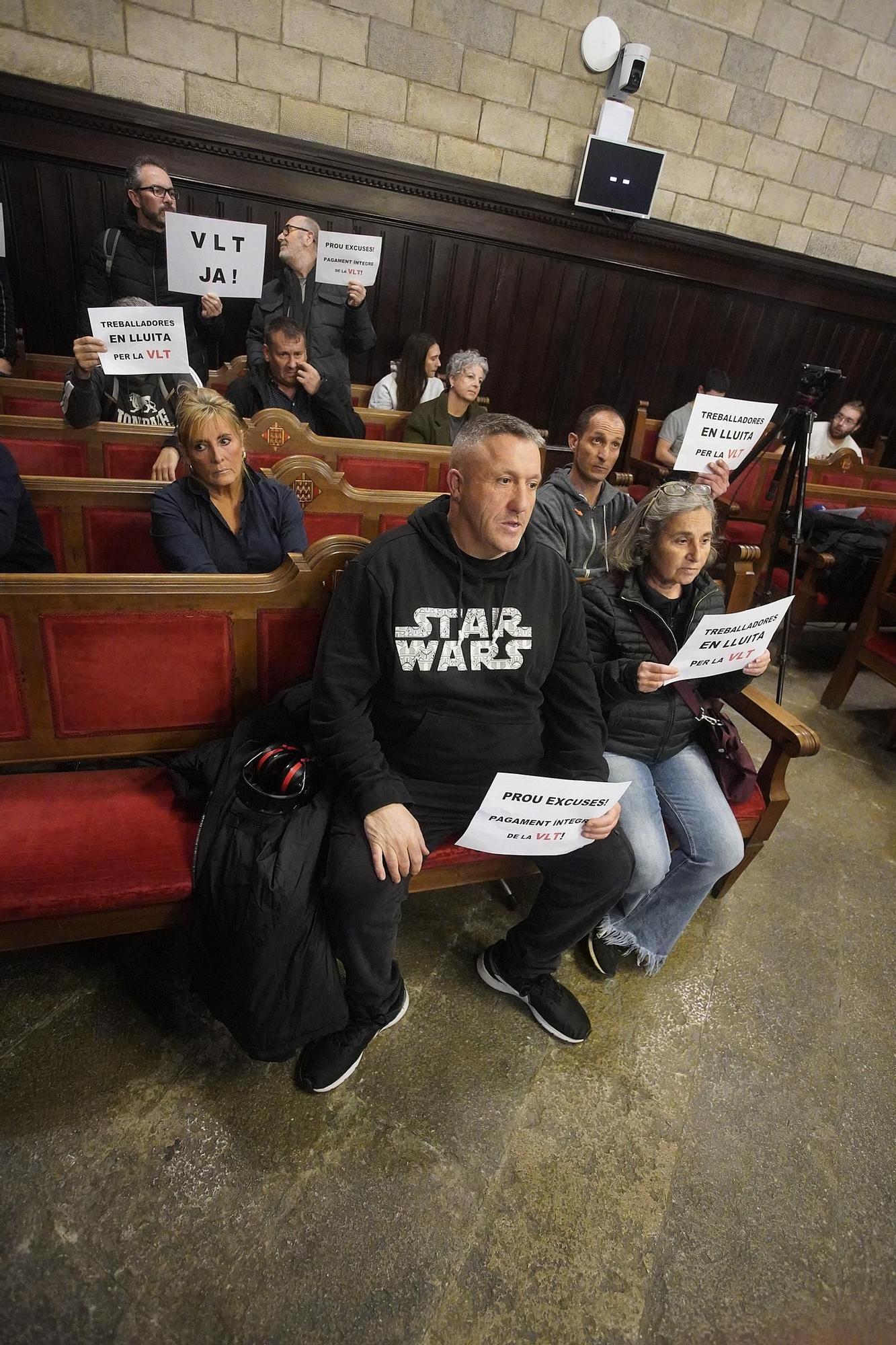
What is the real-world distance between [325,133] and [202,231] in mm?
1837

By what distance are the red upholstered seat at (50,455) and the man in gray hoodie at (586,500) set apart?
1.80 meters

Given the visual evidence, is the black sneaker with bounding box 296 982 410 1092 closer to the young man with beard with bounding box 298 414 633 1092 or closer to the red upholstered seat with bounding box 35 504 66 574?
the young man with beard with bounding box 298 414 633 1092

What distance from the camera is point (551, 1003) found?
172cm

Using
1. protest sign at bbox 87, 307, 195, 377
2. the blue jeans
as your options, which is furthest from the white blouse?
the blue jeans

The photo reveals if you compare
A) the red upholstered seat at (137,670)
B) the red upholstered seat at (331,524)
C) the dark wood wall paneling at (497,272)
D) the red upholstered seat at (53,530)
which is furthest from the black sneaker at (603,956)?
the dark wood wall paneling at (497,272)

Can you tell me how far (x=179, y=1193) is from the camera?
1.32m

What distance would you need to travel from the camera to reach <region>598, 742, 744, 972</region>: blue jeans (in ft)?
5.85

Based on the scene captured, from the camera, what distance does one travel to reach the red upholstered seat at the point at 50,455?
2609 millimetres

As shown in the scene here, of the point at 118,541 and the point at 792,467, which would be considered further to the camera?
the point at 792,467

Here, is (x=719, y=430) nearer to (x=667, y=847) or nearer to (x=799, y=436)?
(x=799, y=436)

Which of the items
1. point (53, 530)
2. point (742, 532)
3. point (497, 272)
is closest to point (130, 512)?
point (53, 530)

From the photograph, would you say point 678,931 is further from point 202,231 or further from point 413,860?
point 202,231

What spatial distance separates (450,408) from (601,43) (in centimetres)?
308

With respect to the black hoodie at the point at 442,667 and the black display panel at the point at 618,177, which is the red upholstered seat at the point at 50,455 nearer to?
the black hoodie at the point at 442,667
